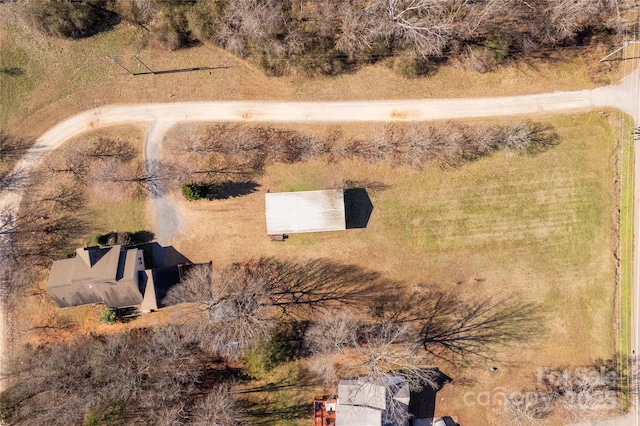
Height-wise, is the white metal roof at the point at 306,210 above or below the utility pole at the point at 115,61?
below

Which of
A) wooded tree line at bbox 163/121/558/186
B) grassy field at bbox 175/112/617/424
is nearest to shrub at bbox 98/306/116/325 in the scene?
wooded tree line at bbox 163/121/558/186

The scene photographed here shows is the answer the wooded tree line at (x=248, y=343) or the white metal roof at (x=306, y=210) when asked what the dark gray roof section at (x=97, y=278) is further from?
the white metal roof at (x=306, y=210)

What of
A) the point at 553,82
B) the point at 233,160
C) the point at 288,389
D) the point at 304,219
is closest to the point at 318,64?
the point at 233,160

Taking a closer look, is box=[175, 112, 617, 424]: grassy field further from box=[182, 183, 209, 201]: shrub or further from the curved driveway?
box=[182, 183, 209, 201]: shrub

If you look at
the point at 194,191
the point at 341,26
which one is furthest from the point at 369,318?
the point at 341,26

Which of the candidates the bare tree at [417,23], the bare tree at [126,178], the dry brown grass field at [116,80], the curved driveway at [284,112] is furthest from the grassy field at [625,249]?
the bare tree at [126,178]

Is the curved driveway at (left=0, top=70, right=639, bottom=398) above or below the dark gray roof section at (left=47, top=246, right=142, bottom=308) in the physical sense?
above

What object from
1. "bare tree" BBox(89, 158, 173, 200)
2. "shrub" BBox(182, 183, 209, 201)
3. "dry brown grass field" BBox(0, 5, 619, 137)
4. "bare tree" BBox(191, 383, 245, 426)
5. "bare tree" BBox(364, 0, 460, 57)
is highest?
"bare tree" BBox(364, 0, 460, 57)

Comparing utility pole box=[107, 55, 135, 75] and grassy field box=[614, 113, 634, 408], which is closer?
utility pole box=[107, 55, 135, 75]
